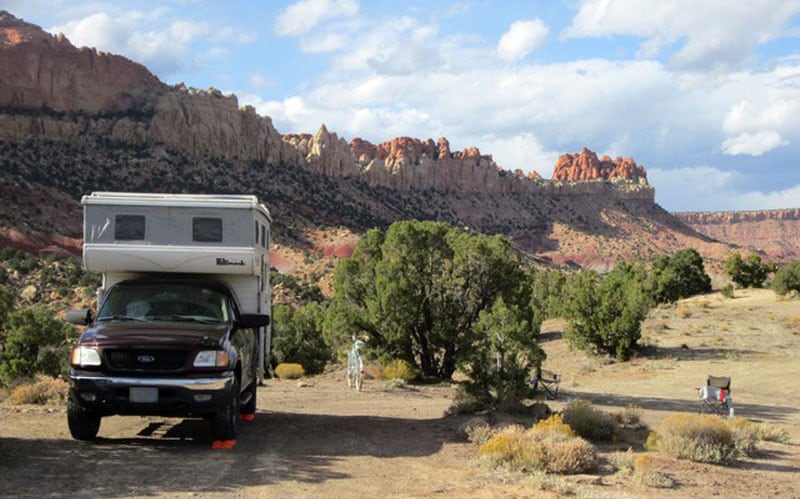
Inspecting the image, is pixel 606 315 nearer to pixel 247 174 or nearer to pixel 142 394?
pixel 142 394

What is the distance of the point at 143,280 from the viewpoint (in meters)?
10.4

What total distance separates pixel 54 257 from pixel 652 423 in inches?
1907

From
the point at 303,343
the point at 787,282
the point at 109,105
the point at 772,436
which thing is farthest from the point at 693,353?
the point at 109,105

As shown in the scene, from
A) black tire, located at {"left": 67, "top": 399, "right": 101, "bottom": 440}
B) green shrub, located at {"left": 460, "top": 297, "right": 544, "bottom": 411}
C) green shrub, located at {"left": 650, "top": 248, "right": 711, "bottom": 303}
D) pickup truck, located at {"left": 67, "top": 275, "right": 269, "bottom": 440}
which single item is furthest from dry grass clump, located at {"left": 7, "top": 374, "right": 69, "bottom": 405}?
green shrub, located at {"left": 650, "top": 248, "right": 711, "bottom": 303}

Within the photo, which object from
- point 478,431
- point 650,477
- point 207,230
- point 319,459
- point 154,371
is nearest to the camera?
point 650,477

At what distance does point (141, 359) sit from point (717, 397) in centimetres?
1229

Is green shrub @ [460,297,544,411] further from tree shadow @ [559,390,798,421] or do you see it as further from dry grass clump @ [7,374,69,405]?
dry grass clump @ [7,374,69,405]

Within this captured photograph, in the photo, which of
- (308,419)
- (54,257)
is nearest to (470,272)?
(308,419)

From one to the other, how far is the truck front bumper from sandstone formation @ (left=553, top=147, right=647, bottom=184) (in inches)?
6782

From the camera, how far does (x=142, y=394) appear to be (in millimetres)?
8594

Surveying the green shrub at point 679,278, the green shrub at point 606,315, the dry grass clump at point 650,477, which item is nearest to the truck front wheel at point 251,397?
the dry grass clump at point 650,477

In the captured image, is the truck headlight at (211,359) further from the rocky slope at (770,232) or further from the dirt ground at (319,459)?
the rocky slope at (770,232)

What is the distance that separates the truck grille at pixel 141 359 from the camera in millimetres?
8734

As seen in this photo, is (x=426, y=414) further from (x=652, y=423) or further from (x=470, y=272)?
(x=470, y=272)
